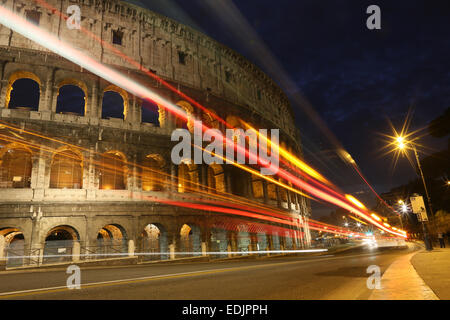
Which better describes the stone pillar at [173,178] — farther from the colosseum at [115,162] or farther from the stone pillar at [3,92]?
the stone pillar at [3,92]

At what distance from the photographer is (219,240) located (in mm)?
24078

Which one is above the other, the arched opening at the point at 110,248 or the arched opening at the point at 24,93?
the arched opening at the point at 24,93

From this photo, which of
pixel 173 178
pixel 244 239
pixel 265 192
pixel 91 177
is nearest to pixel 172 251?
pixel 173 178

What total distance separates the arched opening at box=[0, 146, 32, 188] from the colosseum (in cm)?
6

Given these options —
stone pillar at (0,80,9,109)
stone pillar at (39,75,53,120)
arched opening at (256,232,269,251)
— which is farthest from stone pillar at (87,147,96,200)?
arched opening at (256,232,269,251)

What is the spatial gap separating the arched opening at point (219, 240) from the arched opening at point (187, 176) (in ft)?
14.1

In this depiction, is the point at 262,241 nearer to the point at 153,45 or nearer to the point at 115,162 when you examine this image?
the point at 115,162

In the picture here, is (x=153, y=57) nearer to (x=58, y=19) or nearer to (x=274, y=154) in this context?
(x=58, y=19)

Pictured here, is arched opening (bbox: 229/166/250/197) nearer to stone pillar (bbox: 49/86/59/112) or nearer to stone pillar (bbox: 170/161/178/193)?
stone pillar (bbox: 170/161/178/193)

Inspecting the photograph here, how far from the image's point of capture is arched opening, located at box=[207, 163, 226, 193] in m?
26.5

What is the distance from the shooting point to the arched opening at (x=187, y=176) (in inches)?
963

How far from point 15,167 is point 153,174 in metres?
9.34

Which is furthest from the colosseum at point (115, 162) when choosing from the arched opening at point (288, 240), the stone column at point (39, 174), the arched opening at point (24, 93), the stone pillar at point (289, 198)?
the arched opening at point (24, 93)

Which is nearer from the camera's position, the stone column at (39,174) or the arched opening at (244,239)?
the stone column at (39,174)
